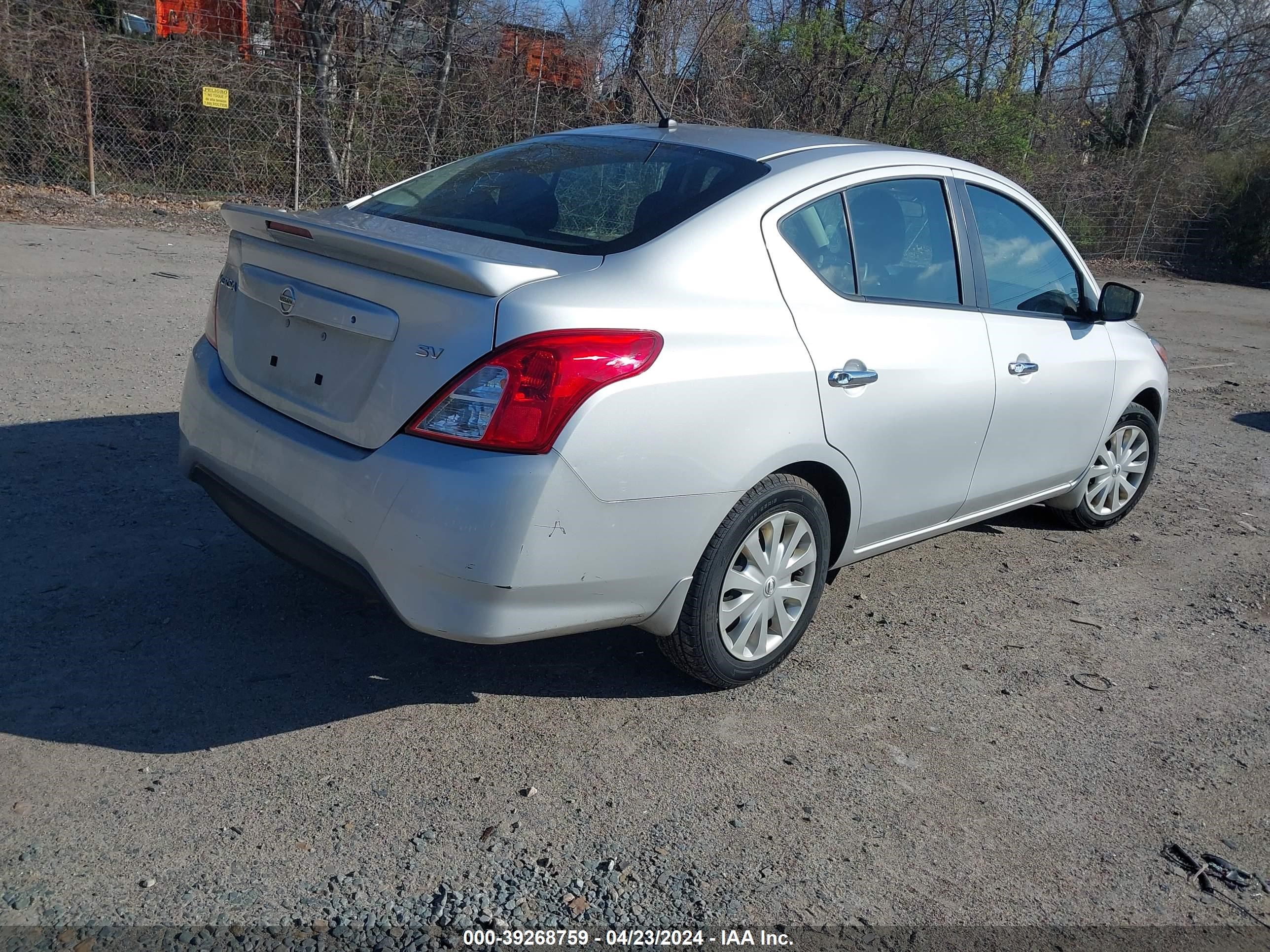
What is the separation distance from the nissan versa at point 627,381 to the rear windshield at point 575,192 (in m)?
0.01

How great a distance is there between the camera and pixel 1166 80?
27.0m

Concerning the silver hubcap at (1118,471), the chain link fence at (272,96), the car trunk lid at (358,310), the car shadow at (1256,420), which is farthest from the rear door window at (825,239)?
the chain link fence at (272,96)

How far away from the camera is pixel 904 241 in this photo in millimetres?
4109

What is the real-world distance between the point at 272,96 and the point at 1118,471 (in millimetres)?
12442

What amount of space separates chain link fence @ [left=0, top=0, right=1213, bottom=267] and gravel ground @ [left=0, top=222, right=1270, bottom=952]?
10209 millimetres

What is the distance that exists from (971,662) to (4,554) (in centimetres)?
354

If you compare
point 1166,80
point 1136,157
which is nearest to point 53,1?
point 1136,157

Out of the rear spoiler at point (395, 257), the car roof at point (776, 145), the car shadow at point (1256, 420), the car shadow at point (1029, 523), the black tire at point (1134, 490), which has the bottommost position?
the car shadow at point (1029, 523)

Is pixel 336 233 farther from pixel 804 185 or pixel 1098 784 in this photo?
pixel 1098 784

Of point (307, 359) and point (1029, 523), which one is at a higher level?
point (307, 359)

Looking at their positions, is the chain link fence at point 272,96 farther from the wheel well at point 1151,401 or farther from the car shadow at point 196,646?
the wheel well at point 1151,401

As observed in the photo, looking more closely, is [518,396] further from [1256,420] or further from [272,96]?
[272,96]

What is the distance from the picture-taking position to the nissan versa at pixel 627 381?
9.59 ft

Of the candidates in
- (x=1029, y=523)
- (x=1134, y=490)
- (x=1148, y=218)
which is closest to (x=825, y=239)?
(x=1029, y=523)
